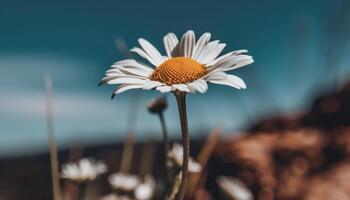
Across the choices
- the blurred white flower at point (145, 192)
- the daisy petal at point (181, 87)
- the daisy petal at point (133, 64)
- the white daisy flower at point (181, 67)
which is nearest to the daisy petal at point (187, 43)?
the white daisy flower at point (181, 67)

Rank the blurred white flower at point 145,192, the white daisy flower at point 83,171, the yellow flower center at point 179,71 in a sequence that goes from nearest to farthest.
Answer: the yellow flower center at point 179,71, the blurred white flower at point 145,192, the white daisy flower at point 83,171

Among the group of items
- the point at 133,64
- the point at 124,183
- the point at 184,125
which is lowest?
the point at 124,183

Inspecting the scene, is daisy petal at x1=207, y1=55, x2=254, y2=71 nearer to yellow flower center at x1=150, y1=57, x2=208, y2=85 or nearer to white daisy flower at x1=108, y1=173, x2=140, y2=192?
yellow flower center at x1=150, y1=57, x2=208, y2=85

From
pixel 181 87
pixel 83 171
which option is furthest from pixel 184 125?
pixel 83 171

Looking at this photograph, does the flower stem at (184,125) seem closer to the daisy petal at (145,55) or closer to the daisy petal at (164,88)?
the daisy petal at (164,88)

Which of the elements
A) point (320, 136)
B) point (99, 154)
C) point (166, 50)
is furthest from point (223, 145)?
point (99, 154)

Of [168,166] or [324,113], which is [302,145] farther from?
[168,166]

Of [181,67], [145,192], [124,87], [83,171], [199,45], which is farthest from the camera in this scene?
[83,171]

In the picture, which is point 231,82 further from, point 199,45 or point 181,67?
point 199,45
